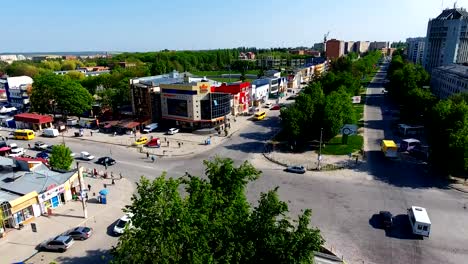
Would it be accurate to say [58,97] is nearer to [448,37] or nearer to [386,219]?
[386,219]

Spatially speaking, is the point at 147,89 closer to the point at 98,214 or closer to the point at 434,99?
the point at 98,214

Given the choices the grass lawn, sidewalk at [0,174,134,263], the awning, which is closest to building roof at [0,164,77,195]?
the awning

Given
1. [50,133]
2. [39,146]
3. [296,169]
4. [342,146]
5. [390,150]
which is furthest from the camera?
[50,133]

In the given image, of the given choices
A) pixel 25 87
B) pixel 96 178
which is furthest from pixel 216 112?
pixel 25 87

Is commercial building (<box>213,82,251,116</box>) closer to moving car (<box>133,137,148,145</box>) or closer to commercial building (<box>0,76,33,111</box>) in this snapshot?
moving car (<box>133,137,148,145</box>)

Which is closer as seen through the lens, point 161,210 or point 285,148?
point 161,210

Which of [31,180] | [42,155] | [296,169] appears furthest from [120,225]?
[42,155]
